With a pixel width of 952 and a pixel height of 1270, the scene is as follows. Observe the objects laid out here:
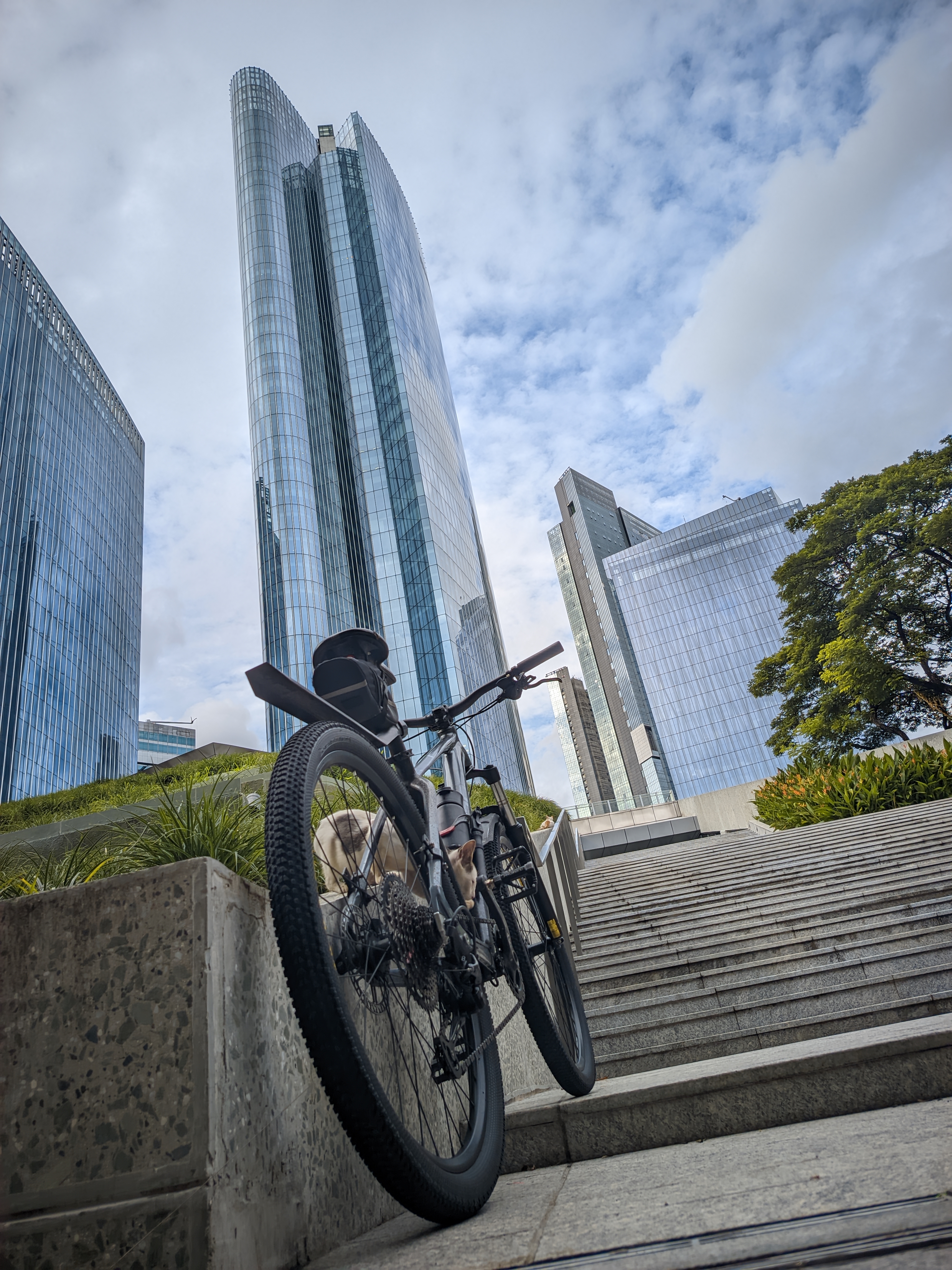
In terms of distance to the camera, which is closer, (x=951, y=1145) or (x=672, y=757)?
(x=951, y=1145)

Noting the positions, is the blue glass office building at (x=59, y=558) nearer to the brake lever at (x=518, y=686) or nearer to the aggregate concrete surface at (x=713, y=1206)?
the brake lever at (x=518, y=686)

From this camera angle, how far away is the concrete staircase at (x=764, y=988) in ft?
7.81

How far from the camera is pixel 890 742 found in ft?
65.9

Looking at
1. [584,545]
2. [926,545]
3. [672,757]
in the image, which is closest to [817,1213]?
[926,545]

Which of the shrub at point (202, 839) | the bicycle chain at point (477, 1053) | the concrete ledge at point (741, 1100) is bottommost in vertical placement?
the concrete ledge at point (741, 1100)

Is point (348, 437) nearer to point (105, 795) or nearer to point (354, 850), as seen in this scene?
point (105, 795)

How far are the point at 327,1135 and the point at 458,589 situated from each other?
6508cm

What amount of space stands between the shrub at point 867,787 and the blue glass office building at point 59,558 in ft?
192

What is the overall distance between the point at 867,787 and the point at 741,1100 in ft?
33.7

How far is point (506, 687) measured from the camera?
3262 millimetres

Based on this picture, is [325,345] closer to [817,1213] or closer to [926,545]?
[926,545]

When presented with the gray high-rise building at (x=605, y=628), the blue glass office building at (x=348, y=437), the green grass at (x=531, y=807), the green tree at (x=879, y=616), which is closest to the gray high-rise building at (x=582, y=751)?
the gray high-rise building at (x=605, y=628)

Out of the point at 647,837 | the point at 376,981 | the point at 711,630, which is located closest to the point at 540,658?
the point at 376,981

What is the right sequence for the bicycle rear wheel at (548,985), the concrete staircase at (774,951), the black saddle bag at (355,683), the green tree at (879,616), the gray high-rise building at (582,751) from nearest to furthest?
the black saddle bag at (355,683)
the bicycle rear wheel at (548,985)
the concrete staircase at (774,951)
the green tree at (879,616)
the gray high-rise building at (582,751)
